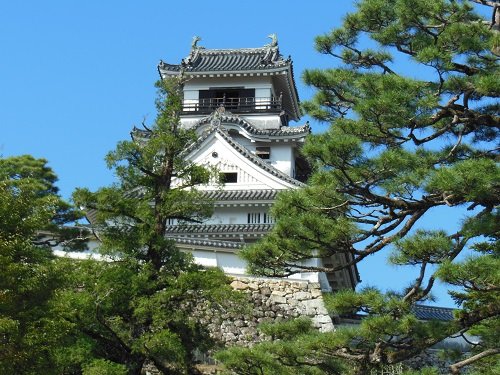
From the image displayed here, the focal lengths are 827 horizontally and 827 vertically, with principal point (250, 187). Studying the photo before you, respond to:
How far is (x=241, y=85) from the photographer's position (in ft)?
78.1

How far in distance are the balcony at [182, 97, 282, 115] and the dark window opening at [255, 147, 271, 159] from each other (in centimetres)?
165

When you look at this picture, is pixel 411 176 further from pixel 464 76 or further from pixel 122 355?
pixel 122 355

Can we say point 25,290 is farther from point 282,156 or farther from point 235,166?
point 282,156

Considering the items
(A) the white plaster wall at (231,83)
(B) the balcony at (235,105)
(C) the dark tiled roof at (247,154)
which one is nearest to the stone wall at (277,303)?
(C) the dark tiled roof at (247,154)

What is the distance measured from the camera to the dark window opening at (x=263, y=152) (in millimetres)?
21641

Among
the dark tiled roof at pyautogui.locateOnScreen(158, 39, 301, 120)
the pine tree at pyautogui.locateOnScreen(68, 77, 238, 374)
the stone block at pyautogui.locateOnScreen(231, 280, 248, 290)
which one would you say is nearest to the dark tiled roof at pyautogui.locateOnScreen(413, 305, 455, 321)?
the stone block at pyautogui.locateOnScreen(231, 280, 248, 290)

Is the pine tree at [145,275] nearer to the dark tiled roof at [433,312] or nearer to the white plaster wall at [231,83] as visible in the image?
the dark tiled roof at [433,312]

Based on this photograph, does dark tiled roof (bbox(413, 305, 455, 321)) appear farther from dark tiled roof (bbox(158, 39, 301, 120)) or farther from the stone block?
dark tiled roof (bbox(158, 39, 301, 120))

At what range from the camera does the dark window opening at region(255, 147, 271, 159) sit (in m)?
21.6

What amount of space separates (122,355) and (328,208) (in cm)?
293

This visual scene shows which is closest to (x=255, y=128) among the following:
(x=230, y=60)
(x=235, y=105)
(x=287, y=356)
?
(x=235, y=105)

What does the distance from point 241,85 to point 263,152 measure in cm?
295

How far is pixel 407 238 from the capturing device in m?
7.39

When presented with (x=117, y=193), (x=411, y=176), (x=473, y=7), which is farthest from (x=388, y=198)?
(x=117, y=193)
